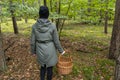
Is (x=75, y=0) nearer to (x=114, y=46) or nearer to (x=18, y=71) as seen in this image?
(x=114, y=46)

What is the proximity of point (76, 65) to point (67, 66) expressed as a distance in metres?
0.68

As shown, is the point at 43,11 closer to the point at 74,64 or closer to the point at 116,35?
the point at 74,64

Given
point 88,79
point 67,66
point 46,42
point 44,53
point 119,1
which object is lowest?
point 88,79

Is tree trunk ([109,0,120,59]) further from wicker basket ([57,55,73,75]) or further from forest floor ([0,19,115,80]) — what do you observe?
wicker basket ([57,55,73,75])

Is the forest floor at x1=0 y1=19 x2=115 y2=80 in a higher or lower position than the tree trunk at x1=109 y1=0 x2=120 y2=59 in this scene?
lower

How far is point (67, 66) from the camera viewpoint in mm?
4973

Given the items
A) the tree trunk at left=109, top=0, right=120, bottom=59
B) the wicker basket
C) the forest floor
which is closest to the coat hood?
the wicker basket

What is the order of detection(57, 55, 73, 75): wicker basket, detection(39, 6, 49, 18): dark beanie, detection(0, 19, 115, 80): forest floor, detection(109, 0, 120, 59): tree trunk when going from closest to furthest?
detection(39, 6, 49, 18): dark beanie → detection(57, 55, 73, 75): wicker basket → detection(0, 19, 115, 80): forest floor → detection(109, 0, 120, 59): tree trunk

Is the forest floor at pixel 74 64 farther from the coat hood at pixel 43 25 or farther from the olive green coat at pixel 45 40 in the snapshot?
the coat hood at pixel 43 25

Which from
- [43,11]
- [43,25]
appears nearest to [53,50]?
[43,25]

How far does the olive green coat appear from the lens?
12.6 ft

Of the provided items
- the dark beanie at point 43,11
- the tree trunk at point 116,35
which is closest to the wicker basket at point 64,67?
the dark beanie at point 43,11

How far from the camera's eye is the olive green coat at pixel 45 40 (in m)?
3.86

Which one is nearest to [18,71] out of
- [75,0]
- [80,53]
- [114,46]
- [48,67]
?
[48,67]
